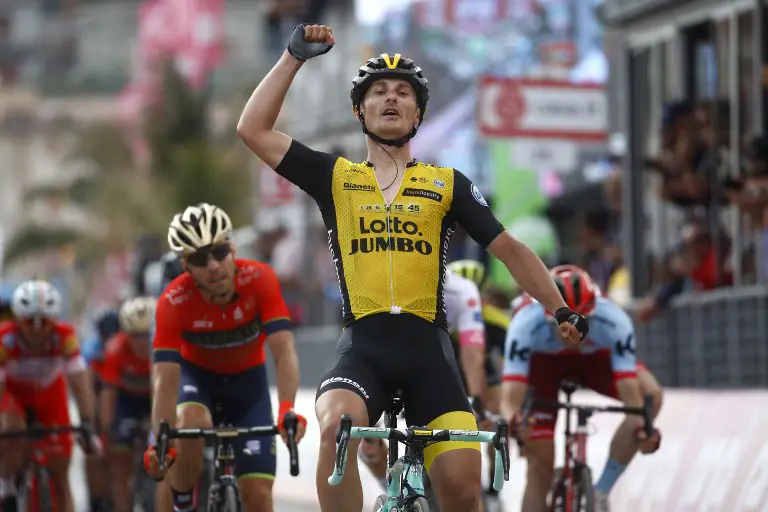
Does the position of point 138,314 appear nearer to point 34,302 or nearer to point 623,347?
point 34,302

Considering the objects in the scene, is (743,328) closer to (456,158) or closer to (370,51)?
(456,158)

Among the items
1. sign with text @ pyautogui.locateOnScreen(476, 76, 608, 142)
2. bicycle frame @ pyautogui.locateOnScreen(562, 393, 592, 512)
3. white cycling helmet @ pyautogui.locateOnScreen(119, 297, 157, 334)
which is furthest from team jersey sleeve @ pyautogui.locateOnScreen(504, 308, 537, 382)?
sign with text @ pyautogui.locateOnScreen(476, 76, 608, 142)

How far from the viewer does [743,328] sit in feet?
49.5

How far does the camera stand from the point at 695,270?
16.3 m

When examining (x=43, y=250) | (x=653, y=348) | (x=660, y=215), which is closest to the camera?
(x=653, y=348)

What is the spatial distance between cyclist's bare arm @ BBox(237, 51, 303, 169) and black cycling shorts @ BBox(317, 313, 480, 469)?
2.60ft

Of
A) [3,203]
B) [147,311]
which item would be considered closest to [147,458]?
[147,311]

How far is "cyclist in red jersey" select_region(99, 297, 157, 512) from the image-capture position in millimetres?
16469

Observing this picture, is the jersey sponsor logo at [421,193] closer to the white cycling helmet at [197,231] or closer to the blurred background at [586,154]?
the white cycling helmet at [197,231]

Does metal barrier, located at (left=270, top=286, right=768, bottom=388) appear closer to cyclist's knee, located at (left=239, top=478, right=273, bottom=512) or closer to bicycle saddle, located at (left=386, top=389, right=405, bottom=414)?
cyclist's knee, located at (left=239, top=478, right=273, bottom=512)

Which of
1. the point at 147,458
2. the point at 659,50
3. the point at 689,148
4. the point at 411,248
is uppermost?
the point at 659,50

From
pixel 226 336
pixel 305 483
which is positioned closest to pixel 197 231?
pixel 226 336

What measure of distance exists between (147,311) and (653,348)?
4.56 meters

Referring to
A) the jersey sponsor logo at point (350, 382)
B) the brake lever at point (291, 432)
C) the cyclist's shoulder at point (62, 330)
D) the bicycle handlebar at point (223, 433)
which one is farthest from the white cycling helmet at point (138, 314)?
the jersey sponsor logo at point (350, 382)
